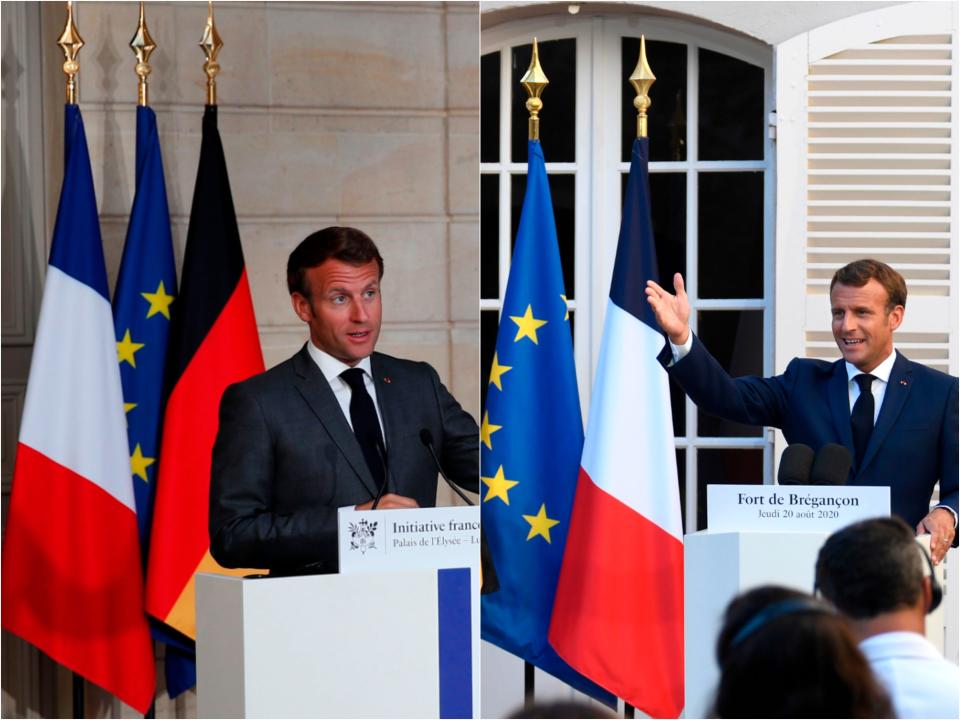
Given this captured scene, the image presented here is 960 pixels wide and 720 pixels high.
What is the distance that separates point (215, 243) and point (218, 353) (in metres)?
0.29

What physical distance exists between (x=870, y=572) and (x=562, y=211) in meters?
1.78

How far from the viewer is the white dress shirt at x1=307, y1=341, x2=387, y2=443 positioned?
9.79ft

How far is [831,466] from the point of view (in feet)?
9.20

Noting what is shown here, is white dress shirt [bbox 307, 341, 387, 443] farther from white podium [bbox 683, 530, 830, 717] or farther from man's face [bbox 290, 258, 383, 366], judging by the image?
white podium [bbox 683, 530, 830, 717]

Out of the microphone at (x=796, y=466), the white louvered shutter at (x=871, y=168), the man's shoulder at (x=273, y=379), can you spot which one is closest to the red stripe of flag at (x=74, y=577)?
the man's shoulder at (x=273, y=379)

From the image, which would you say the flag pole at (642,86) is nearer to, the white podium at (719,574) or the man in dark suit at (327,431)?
the man in dark suit at (327,431)

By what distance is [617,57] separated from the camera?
3.31 metres

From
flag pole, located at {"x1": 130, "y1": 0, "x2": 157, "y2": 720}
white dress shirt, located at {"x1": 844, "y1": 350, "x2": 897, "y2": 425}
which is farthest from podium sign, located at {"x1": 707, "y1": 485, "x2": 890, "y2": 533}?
flag pole, located at {"x1": 130, "y1": 0, "x2": 157, "y2": 720}

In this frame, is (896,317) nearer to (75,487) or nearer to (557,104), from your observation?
(557,104)

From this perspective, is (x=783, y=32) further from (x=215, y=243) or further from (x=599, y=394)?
(x=215, y=243)

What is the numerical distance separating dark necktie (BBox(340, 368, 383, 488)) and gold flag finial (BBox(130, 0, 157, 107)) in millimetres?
928

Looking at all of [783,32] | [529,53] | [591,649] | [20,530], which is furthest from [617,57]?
[20,530]

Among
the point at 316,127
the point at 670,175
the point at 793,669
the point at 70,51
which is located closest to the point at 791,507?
the point at 670,175

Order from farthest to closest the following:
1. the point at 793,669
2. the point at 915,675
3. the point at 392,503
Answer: the point at 392,503, the point at 915,675, the point at 793,669
